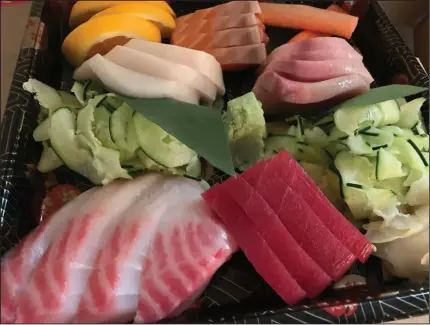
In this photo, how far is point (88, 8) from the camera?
1602 millimetres

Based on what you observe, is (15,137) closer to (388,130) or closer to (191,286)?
(191,286)

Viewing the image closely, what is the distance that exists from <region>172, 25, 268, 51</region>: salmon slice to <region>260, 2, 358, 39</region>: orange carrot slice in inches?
4.7

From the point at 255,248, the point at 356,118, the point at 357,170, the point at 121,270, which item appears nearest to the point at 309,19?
the point at 356,118

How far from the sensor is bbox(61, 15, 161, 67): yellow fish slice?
4.80 feet

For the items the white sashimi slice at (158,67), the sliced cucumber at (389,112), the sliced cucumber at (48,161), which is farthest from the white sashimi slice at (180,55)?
the sliced cucumber at (389,112)

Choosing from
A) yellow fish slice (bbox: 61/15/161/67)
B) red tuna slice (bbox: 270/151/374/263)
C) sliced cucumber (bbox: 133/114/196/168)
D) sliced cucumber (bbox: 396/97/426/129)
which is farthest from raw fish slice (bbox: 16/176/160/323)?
sliced cucumber (bbox: 396/97/426/129)

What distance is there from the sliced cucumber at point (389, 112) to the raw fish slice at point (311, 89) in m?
0.09

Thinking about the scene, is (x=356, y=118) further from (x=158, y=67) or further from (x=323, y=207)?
(x=158, y=67)

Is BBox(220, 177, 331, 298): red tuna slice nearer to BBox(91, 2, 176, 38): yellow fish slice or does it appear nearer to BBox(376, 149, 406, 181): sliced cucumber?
BBox(376, 149, 406, 181): sliced cucumber

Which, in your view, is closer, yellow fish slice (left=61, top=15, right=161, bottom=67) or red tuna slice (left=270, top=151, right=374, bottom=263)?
red tuna slice (left=270, top=151, right=374, bottom=263)

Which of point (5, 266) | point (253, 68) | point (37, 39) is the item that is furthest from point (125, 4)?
point (5, 266)

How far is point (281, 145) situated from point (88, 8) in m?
0.73

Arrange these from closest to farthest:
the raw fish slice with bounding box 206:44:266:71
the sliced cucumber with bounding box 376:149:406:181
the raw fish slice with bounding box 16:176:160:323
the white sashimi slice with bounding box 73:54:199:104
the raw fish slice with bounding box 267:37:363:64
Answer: the raw fish slice with bounding box 16:176:160:323 → the sliced cucumber with bounding box 376:149:406:181 → the white sashimi slice with bounding box 73:54:199:104 → the raw fish slice with bounding box 267:37:363:64 → the raw fish slice with bounding box 206:44:266:71

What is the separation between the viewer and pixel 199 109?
1266 millimetres
